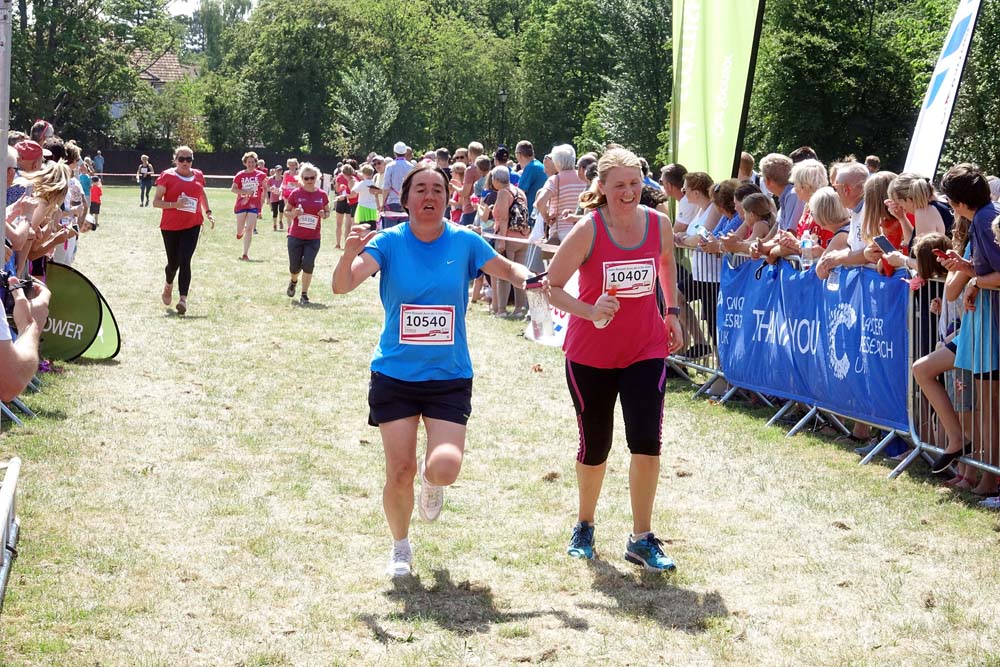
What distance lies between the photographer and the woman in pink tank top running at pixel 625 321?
5965 mm

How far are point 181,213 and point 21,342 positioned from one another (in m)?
11.8

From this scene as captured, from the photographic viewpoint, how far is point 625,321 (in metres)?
6.04

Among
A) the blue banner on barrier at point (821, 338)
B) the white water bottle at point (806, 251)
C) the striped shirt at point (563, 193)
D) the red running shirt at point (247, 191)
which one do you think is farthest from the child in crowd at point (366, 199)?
the white water bottle at point (806, 251)

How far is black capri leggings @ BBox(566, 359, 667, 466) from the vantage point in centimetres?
604

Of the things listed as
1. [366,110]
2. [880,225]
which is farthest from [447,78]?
[880,225]

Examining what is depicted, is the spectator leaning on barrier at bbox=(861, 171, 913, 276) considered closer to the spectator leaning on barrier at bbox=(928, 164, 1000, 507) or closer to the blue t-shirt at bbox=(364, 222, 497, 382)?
the spectator leaning on barrier at bbox=(928, 164, 1000, 507)

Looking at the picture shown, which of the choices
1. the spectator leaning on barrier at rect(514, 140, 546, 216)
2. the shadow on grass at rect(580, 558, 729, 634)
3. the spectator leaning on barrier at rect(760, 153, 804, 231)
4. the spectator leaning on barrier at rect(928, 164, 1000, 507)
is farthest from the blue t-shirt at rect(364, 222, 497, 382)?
the spectator leaning on barrier at rect(514, 140, 546, 216)

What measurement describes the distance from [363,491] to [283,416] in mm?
2449

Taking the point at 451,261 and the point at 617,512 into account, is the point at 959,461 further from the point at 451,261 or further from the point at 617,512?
the point at 451,261

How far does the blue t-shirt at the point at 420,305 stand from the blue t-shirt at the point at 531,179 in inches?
453

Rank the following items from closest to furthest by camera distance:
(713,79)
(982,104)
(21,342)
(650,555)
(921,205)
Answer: (21,342), (650,555), (921,205), (713,79), (982,104)

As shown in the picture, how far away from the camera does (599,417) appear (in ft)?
20.5

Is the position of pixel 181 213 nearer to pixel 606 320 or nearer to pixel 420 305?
pixel 420 305

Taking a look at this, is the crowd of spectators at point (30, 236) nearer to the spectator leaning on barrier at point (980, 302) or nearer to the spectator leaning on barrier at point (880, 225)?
the spectator leaning on barrier at point (980, 302)
